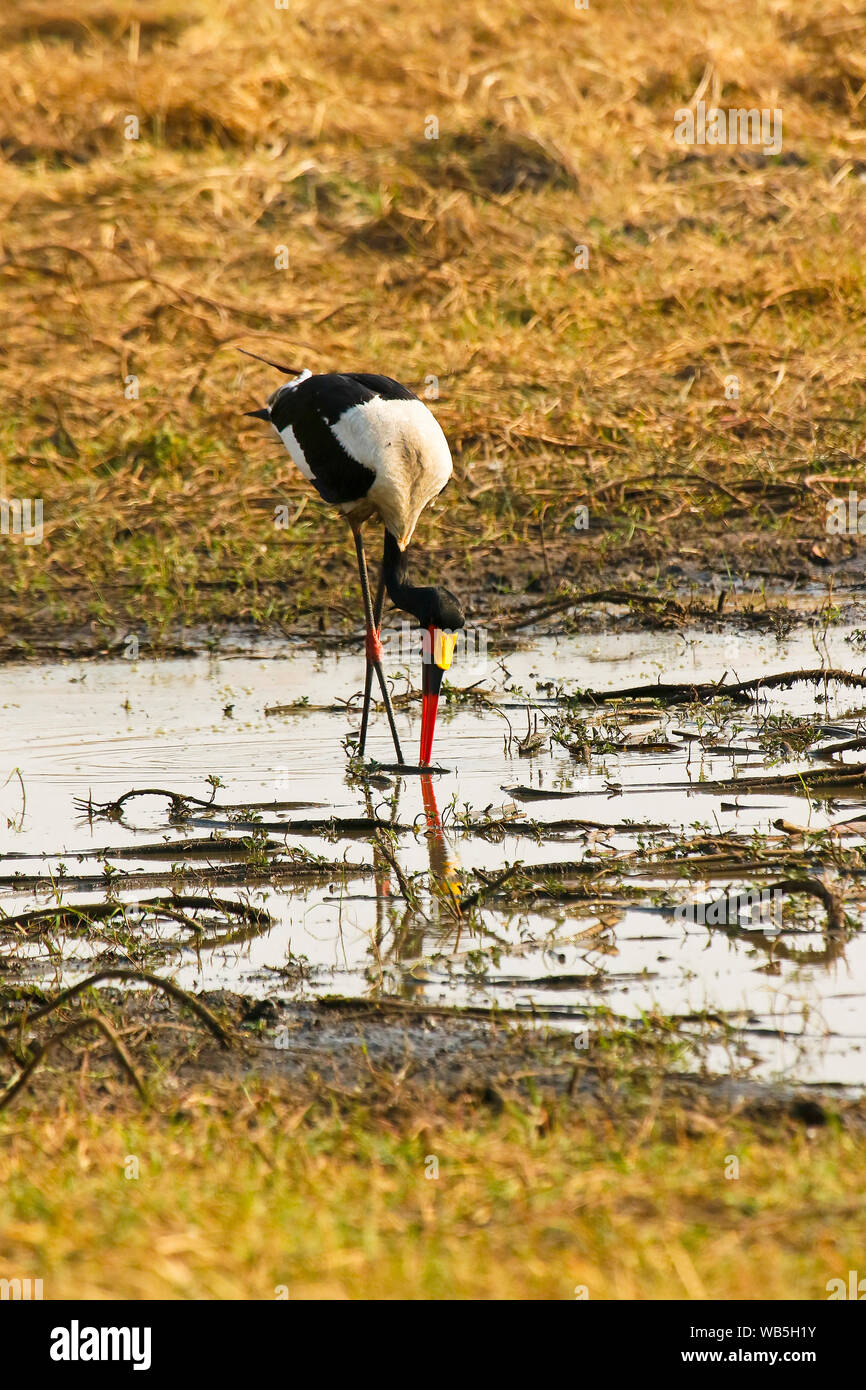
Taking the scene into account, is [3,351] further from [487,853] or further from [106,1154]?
[106,1154]

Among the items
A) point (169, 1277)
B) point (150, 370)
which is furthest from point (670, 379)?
point (169, 1277)

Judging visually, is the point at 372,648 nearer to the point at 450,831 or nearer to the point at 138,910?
the point at 450,831

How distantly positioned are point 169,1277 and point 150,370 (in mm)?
7409

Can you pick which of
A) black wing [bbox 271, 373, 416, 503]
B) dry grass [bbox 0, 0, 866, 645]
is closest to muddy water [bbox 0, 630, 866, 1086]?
black wing [bbox 271, 373, 416, 503]

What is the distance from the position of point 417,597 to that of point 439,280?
185 inches

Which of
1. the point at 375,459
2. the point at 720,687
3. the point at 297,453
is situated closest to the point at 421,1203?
the point at 720,687

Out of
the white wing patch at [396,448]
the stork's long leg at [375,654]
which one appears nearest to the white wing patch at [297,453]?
the white wing patch at [396,448]

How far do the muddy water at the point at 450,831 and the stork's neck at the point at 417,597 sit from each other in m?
0.34

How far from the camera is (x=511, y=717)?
225 inches

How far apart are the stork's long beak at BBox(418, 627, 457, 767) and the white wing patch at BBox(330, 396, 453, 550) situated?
0.81m

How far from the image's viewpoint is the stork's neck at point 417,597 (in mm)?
5590

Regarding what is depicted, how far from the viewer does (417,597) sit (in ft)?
19.1

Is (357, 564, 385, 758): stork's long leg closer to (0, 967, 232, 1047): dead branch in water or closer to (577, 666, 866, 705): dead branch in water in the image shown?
(577, 666, 866, 705): dead branch in water

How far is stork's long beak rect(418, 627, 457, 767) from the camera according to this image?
17.5ft
